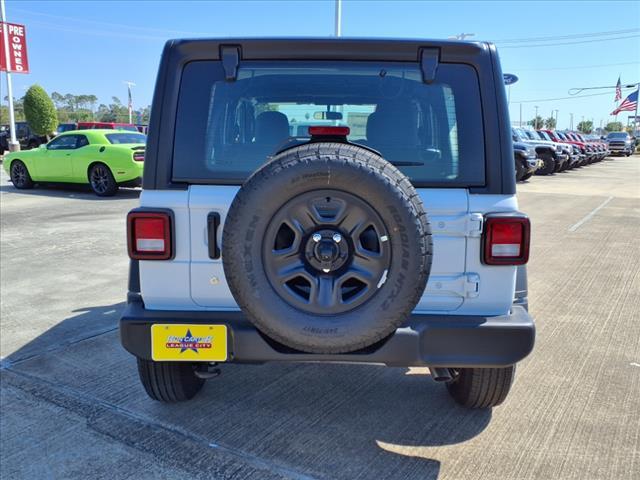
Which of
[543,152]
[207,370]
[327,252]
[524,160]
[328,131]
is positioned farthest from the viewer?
[543,152]

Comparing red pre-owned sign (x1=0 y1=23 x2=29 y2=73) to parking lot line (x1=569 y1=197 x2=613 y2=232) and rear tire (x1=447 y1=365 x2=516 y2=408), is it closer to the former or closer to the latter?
parking lot line (x1=569 y1=197 x2=613 y2=232)

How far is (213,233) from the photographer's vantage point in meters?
2.54

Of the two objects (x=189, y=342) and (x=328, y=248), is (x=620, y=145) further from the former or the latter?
(x=189, y=342)

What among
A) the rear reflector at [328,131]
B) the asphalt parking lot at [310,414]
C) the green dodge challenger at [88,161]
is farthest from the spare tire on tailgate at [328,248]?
the green dodge challenger at [88,161]

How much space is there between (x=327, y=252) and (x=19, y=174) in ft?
46.2

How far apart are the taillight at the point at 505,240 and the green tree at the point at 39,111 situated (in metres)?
33.4

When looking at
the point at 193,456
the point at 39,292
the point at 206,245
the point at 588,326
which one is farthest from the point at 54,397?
the point at 588,326

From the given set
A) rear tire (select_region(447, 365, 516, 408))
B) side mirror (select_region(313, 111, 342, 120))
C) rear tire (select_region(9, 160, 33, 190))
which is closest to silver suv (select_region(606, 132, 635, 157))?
rear tire (select_region(9, 160, 33, 190))

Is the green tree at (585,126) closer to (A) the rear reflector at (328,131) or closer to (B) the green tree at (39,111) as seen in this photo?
(B) the green tree at (39,111)

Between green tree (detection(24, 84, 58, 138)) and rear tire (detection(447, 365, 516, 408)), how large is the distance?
33.0 meters

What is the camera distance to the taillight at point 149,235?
2.56 metres

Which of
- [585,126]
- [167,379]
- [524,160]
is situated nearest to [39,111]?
[524,160]

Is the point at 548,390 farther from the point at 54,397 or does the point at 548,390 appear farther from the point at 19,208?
the point at 19,208

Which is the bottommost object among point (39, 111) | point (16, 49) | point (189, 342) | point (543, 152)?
point (189, 342)
